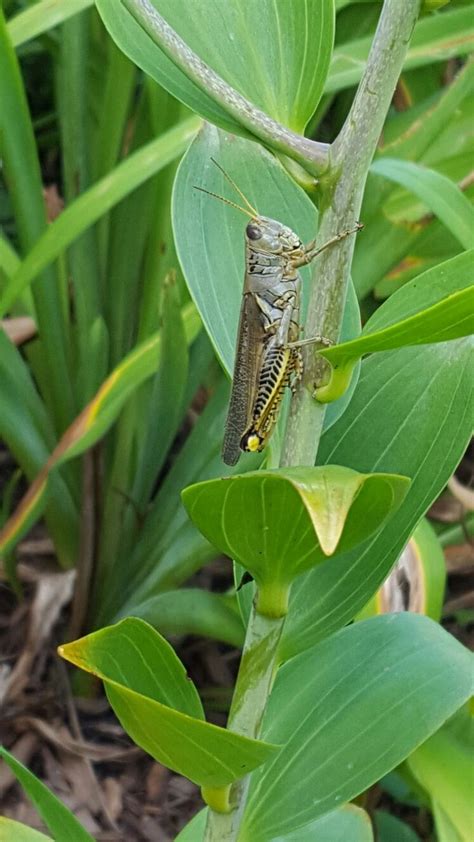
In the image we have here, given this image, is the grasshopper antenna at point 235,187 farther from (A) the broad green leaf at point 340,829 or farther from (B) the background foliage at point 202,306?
(A) the broad green leaf at point 340,829

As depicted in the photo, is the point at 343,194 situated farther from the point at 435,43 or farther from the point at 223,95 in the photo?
the point at 435,43

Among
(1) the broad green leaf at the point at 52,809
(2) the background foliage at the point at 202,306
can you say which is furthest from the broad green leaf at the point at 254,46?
(1) the broad green leaf at the point at 52,809

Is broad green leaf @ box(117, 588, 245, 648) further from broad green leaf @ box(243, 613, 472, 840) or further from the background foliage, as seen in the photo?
broad green leaf @ box(243, 613, 472, 840)

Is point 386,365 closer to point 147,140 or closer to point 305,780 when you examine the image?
point 305,780

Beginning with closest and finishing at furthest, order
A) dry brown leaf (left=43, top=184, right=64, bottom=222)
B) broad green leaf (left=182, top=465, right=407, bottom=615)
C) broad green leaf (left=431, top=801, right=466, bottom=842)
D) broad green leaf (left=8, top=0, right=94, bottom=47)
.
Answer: broad green leaf (left=182, top=465, right=407, bottom=615)
broad green leaf (left=431, top=801, right=466, bottom=842)
broad green leaf (left=8, top=0, right=94, bottom=47)
dry brown leaf (left=43, top=184, right=64, bottom=222)

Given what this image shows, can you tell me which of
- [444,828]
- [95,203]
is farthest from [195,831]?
[95,203]

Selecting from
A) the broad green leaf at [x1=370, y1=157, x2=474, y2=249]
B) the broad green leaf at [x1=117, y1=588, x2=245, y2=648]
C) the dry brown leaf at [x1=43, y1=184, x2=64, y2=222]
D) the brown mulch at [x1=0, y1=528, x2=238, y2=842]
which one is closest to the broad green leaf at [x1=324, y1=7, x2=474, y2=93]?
the broad green leaf at [x1=370, y1=157, x2=474, y2=249]
